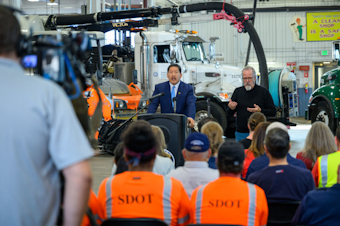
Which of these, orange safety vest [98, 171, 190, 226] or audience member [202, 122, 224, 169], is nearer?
orange safety vest [98, 171, 190, 226]

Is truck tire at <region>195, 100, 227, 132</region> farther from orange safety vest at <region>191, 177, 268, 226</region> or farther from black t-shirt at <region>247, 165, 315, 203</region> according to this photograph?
orange safety vest at <region>191, 177, 268, 226</region>

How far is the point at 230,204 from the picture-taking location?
2.36 metres

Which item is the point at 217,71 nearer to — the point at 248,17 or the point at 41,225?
the point at 248,17

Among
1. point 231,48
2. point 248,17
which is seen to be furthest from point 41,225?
point 231,48

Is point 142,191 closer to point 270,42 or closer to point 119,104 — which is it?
point 119,104

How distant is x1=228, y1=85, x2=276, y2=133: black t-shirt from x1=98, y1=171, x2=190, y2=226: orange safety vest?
3488 mm

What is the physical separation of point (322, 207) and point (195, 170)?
85 cm

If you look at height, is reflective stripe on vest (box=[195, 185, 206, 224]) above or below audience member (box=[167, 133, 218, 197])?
below

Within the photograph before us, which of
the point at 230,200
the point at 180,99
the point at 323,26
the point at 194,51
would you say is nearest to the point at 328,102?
the point at 194,51

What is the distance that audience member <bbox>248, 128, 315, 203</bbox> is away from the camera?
8.98 feet

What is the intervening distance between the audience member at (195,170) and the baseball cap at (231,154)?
15.5 inches

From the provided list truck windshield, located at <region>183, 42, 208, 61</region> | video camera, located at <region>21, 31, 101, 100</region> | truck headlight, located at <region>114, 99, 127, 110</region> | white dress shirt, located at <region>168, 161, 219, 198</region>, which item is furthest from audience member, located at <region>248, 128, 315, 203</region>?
truck windshield, located at <region>183, 42, 208, 61</region>

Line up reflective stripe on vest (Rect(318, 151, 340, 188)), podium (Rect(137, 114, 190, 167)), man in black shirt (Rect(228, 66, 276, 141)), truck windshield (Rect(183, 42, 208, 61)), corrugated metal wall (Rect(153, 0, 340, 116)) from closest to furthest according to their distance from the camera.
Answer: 1. reflective stripe on vest (Rect(318, 151, 340, 188))
2. podium (Rect(137, 114, 190, 167))
3. man in black shirt (Rect(228, 66, 276, 141))
4. truck windshield (Rect(183, 42, 208, 61))
5. corrugated metal wall (Rect(153, 0, 340, 116))

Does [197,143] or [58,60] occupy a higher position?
[58,60]
